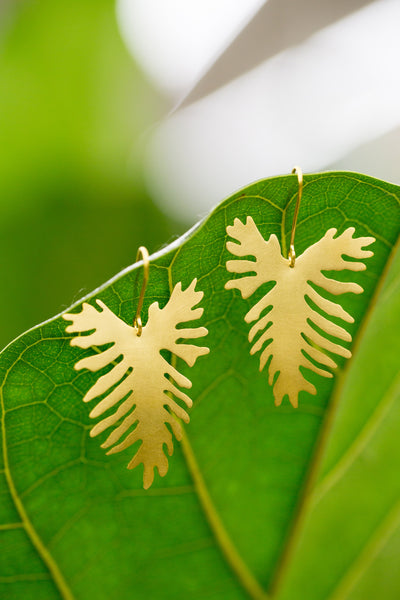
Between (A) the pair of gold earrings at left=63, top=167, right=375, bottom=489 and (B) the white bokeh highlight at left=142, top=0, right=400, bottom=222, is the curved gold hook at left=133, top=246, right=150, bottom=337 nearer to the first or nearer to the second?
(A) the pair of gold earrings at left=63, top=167, right=375, bottom=489

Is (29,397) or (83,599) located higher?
(29,397)

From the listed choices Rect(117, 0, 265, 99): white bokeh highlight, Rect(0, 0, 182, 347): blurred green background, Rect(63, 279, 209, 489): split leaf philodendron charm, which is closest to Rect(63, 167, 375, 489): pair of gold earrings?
Rect(63, 279, 209, 489): split leaf philodendron charm

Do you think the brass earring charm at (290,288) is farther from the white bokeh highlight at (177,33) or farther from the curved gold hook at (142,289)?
the white bokeh highlight at (177,33)

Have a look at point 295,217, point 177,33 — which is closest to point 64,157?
point 177,33

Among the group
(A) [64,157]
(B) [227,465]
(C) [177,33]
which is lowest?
(B) [227,465]

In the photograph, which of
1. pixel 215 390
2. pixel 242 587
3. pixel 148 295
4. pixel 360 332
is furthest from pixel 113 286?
pixel 242 587

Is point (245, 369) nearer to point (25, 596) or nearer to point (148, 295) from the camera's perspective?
point (148, 295)

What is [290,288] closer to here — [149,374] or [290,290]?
[290,290]

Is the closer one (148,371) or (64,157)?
(148,371)

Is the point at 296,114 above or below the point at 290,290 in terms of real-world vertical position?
above
